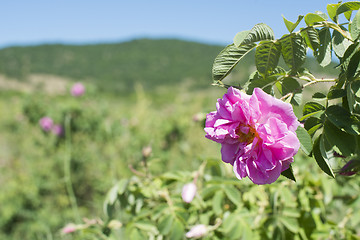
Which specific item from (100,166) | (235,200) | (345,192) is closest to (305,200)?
(235,200)

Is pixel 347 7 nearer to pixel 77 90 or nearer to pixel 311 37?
pixel 311 37

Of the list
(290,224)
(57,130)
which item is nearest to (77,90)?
(57,130)

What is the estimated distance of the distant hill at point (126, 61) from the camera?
27828mm

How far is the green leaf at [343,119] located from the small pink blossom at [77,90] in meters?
3.48

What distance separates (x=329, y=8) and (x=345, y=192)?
1.15 metres

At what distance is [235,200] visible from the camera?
110 cm

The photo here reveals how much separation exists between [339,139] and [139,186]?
0.76m

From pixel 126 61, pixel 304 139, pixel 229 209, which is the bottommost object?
pixel 126 61

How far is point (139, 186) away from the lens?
46.9 inches

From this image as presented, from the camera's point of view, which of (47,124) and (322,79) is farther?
(47,124)

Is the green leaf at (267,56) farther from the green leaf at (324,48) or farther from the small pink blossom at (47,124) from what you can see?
the small pink blossom at (47,124)

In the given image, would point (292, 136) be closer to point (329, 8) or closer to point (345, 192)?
point (329, 8)

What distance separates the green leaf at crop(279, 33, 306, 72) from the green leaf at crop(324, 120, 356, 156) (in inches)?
4.3

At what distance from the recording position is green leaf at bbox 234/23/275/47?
513 mm
